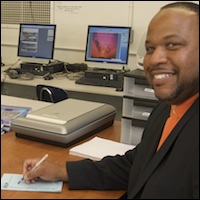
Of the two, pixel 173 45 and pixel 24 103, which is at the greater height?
pixel 173 45

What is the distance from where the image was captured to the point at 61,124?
1.42 metres

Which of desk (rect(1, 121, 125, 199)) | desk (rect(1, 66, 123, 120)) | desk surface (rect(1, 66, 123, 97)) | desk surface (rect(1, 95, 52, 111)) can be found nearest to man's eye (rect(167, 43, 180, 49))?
desk (rect(1, 121, 125, 199))

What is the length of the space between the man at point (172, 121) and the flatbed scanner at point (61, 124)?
0.29 meters

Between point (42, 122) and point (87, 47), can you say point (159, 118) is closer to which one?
point (42, 122)

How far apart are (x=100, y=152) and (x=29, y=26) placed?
96.3 inches

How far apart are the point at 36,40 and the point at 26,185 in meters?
2.57

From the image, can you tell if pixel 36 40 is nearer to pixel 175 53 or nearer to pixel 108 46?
pixel 108 46

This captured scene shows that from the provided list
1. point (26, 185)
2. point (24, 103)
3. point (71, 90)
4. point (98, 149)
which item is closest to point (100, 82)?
point (71, 90)

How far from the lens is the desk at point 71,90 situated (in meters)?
2.85

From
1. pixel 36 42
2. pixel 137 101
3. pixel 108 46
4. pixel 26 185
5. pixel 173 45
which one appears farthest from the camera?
pixel 36 42

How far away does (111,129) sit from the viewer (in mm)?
1733

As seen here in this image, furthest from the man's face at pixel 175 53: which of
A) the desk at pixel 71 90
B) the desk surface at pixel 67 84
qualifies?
the desk surface at pixel 67 84

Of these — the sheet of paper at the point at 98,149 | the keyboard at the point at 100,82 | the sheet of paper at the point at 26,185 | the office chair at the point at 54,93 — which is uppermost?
the keyboard at the point at 100,82

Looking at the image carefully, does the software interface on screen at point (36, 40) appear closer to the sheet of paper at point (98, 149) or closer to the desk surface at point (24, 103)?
the desk surface at point (24, 103)
